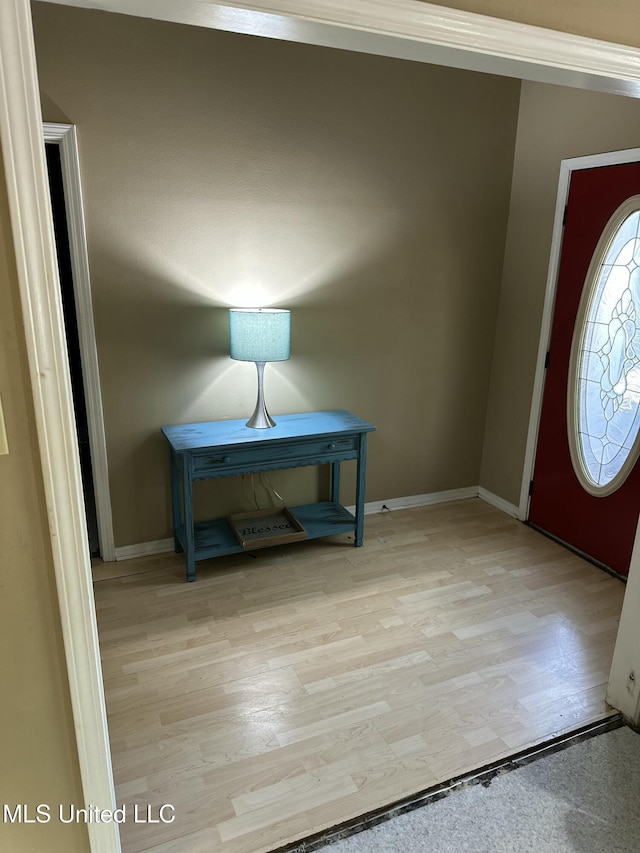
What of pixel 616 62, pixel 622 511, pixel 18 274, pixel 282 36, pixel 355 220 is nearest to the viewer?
pixel 18 274

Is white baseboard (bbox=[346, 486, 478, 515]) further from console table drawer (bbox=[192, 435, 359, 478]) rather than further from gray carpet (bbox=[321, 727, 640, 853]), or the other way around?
gray carpet (bbox=[321, 727, 640, 853])

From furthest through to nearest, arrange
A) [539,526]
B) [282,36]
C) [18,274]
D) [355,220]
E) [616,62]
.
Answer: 1. [539,526]
2. [355,220]
3. [616,62]
4. [282,36]
5. [18,274]

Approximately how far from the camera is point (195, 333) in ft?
9.55

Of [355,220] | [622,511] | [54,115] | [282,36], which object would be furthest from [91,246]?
[622,511]

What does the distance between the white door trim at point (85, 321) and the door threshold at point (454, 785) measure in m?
1.83

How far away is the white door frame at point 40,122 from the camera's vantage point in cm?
92

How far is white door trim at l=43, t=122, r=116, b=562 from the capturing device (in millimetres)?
2484

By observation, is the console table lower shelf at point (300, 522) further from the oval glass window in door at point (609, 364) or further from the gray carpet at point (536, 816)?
the gray carpet at point (536, 816)

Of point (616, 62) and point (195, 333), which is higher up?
point (616, 62)

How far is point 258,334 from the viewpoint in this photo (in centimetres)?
271

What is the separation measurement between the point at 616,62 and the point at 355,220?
1870mm

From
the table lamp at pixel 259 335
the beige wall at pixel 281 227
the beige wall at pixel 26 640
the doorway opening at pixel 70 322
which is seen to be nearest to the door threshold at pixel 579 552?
the beige wall at pixel 281 227

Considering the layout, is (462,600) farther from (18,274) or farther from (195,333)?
(18,274)

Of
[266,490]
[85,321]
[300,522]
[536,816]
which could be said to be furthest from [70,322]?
[536,816]
